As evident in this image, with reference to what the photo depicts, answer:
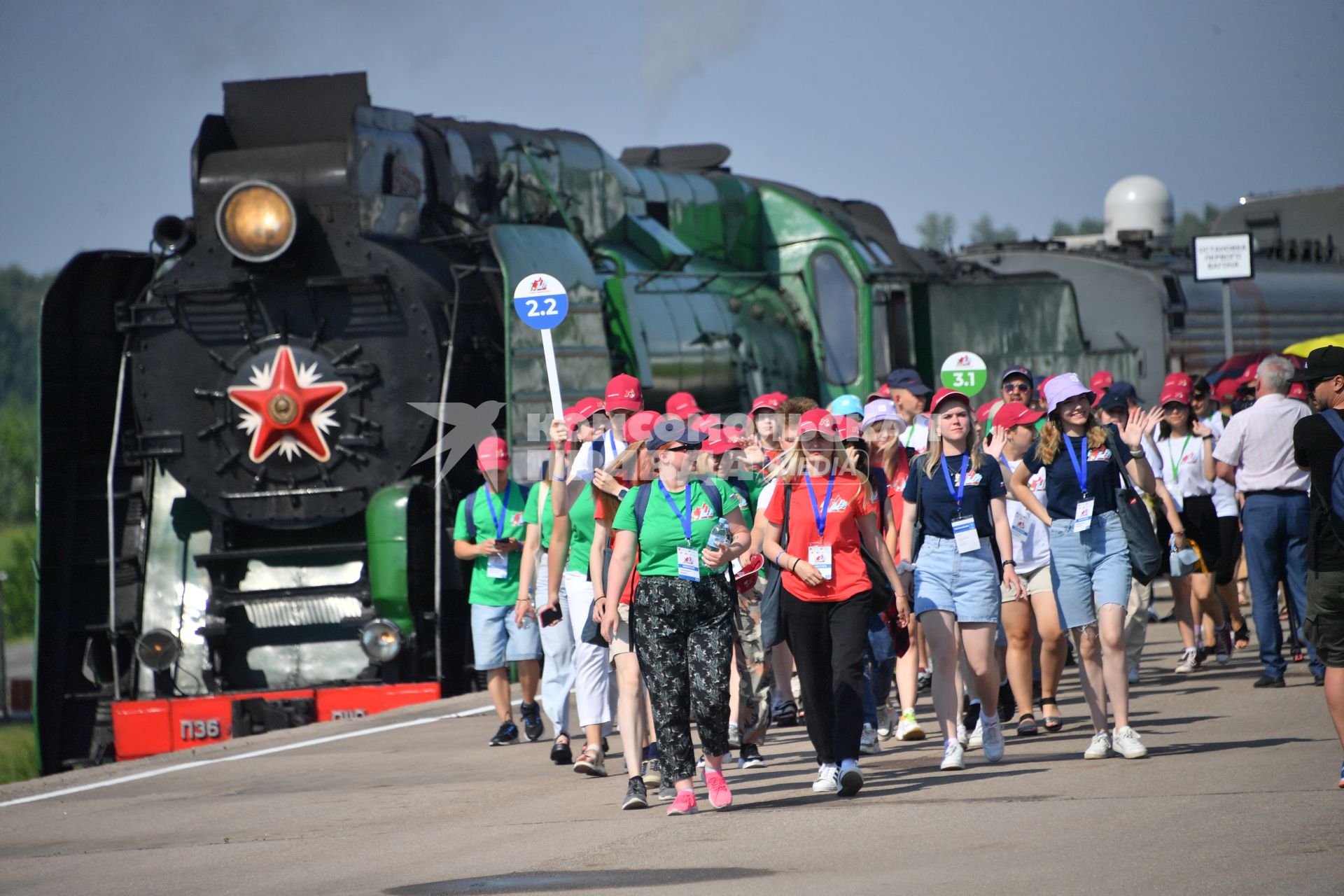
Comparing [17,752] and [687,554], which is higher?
[687,554]

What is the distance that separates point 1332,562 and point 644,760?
336 cm

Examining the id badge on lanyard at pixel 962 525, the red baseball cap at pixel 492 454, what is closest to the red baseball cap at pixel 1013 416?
the id badge on lanyard at pixel 962 525

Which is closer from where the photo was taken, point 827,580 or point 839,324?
point 827,580

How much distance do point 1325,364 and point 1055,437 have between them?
1.62 meters

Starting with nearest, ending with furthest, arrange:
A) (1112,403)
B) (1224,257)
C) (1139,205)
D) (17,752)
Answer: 1. (1112,403)
2. (1224,257)
3. (17,752)
4. (1139,205)

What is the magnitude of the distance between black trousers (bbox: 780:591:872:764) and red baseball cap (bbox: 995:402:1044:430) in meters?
2.03

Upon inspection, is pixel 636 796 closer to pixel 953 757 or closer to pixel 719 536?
pixel 719 536

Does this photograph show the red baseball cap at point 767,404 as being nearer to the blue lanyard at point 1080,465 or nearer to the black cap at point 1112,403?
the blue lanyard at point 1080,465

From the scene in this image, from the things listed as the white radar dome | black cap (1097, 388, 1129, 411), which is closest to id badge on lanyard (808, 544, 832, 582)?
black cap (1097, 388, 1129, 411)

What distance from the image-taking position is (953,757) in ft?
27.1

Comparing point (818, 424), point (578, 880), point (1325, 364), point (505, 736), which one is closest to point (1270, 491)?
point (1325, 364)

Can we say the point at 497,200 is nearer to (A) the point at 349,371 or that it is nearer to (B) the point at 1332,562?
(A) the point at 349,371

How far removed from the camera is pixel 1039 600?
31.3 feet

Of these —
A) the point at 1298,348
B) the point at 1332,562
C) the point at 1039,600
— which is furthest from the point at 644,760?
the point at 1298,348
